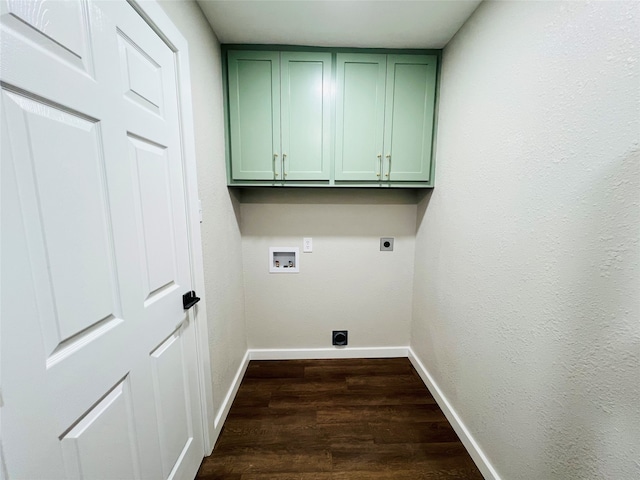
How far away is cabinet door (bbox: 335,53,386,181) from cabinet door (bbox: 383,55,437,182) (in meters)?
0.06

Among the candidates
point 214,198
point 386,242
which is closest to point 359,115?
point 386,242

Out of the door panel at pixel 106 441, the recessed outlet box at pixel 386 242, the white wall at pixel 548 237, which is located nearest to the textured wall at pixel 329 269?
the recessed outlet box at pixel 386 242

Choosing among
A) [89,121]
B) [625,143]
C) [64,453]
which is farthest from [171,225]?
[625,143]

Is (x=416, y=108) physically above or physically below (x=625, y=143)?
above

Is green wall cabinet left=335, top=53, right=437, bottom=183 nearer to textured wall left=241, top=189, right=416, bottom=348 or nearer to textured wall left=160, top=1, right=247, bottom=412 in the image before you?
textured wall left=241, top=189, right=416, bottom=348

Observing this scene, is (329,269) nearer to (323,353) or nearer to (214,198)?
(323,353)

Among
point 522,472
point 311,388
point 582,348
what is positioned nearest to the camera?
Result: point 582,348

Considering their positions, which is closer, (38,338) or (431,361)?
(38,338)

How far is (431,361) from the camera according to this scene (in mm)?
1839

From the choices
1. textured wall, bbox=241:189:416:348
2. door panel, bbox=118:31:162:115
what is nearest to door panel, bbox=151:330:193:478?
door panel, bbox=118:31:162:115

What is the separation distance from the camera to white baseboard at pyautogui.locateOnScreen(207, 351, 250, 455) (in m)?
1.45

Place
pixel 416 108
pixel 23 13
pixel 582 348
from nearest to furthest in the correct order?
pixel 23 13 → pixel 582 348 → pixel 416 108

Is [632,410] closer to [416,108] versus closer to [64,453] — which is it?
[64,453]

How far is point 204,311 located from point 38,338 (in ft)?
2.61
